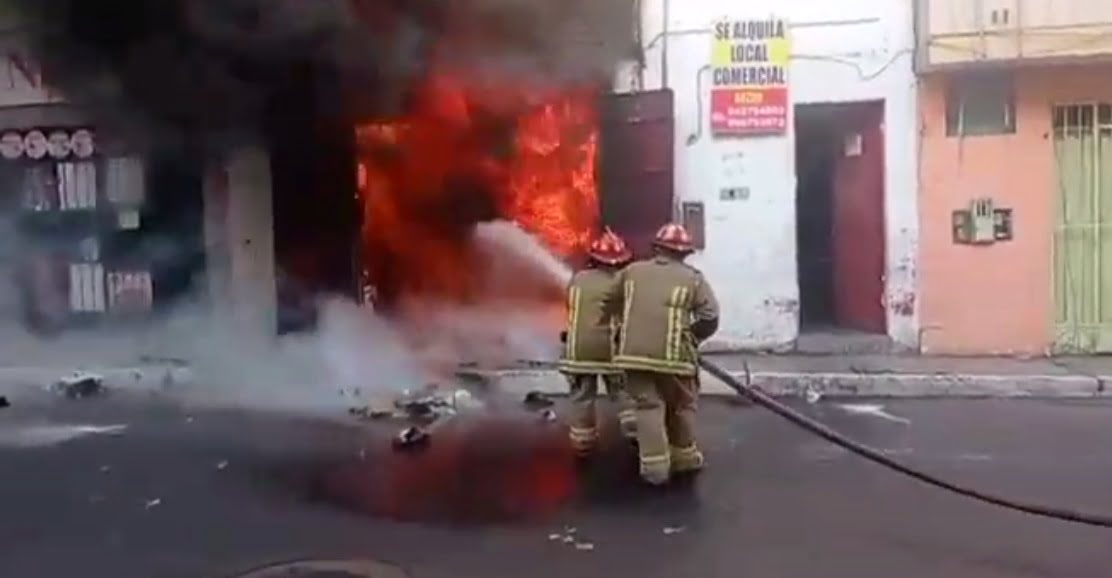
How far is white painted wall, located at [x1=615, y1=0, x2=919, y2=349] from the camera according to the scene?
10.8 m

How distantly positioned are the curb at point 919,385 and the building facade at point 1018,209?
1352 millimetres

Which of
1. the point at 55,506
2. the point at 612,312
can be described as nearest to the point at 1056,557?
the point at 612,312

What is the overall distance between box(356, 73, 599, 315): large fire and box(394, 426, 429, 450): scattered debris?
3428mm

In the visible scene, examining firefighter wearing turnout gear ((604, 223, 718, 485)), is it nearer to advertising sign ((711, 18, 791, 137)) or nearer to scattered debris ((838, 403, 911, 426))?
scattered debris ((838, 403, 911, 426))

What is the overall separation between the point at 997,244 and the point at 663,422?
5.41 metres

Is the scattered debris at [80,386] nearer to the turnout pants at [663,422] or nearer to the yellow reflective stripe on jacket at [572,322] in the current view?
the yellow reflective stripe on jacket at [572,322]

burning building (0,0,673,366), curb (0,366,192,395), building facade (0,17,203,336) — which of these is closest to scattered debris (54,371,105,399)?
curb (0,366,192,395)

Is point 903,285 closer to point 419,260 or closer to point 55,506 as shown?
point 419,260

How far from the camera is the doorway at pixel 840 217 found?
1109cm

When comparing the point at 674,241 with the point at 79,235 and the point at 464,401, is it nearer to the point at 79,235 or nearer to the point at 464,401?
the point at 464,401

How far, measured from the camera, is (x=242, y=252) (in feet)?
39.4

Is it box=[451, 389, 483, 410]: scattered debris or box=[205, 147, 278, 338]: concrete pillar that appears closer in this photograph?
box=[451, 389, 483, 410]: scattered debris

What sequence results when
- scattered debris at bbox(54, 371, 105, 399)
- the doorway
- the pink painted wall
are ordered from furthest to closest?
the doorway
the pink painted wall
scattered debris at bbox(54, 371, 105, 399)

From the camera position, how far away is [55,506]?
618cm
